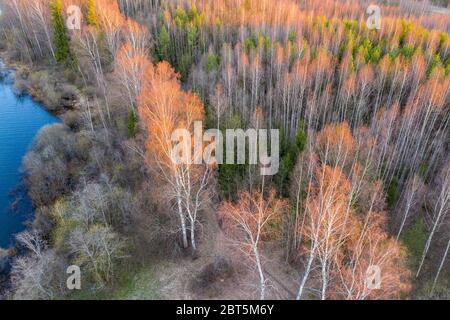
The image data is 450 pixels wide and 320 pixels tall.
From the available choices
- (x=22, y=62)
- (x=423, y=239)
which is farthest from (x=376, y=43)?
(x=22, y=62)

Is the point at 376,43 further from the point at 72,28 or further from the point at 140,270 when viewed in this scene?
the point at 72,28

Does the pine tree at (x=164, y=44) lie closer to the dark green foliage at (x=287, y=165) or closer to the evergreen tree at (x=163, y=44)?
the evergreen tree at (x=163, y=44)

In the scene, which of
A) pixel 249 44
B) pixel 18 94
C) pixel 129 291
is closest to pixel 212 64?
pixel 249 44

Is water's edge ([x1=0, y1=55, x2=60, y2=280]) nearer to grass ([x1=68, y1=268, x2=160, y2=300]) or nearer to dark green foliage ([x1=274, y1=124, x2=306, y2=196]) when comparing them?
grass ([x1=68, y1=268, x2=160, y2=300])

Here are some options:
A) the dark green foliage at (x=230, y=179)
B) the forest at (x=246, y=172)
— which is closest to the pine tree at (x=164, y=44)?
the forest at (x=246, y=172)

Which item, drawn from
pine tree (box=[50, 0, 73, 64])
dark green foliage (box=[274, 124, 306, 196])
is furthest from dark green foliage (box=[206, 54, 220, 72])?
pine tree (box=[50, 0, 73, 64])
